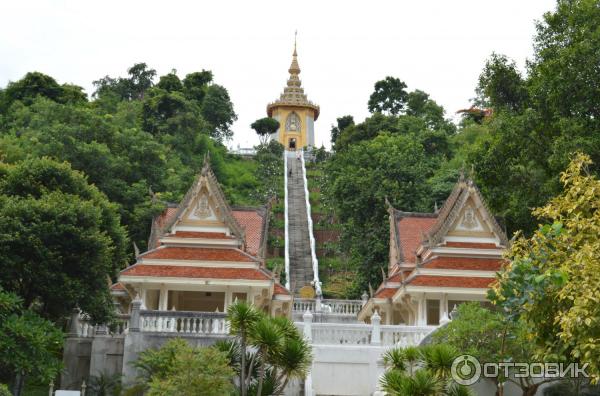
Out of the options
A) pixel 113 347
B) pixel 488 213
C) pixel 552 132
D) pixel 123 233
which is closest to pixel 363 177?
pixel 488 213

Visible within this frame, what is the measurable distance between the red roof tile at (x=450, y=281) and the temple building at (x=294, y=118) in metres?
56.2

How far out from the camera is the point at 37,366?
738 inches

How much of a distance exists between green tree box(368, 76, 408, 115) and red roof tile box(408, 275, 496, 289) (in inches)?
1893

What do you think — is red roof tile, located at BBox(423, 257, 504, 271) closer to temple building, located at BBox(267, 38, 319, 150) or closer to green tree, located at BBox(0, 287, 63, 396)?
green tree, located at BBox(0, 287, 63, 396)

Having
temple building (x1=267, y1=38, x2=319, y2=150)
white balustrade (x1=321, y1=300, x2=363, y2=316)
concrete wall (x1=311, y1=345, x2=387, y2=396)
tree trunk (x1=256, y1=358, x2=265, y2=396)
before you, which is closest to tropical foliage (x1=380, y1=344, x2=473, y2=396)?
tree trunk (x1=256, y1=358, x2=265, y2=396)

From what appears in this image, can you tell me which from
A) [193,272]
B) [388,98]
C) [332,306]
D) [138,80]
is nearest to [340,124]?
[388,98]

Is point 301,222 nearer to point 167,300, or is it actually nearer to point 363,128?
point 363,128

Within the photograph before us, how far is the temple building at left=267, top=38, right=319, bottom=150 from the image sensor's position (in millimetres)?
87062

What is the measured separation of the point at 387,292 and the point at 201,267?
719 centimetres

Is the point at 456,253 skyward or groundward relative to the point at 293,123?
groundward

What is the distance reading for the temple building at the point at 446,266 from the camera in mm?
29734

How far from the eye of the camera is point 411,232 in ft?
116

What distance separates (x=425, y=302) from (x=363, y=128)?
36.2 metres

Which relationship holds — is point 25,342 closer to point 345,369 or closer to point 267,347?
point 267,347
